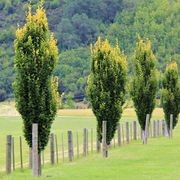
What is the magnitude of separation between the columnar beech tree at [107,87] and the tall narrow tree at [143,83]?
1020 centimetres

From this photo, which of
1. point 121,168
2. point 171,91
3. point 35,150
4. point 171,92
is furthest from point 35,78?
point 171,91

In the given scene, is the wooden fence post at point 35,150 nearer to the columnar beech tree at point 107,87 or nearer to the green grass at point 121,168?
the green grass at point 121,168

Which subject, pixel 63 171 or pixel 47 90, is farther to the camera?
pixel 63 171

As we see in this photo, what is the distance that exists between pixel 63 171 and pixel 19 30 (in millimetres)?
5433

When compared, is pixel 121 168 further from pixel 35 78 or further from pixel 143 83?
pixel 143 83

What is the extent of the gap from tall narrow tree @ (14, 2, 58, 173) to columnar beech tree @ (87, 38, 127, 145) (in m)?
9.27

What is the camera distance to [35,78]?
2467cm

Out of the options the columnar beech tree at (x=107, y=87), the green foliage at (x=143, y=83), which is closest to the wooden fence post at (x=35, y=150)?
the columnar beech tree at (x=107, y=87)

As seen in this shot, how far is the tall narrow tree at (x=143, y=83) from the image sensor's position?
147ft

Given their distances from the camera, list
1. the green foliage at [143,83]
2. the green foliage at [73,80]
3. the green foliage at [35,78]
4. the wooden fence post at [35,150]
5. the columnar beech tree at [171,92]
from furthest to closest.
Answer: the green foliage at [73,80]
the columnar beech tree at [171,92]
the green foliage at [143,83]
the green foliage at [35,78]
the wooden fence post at [35,150]

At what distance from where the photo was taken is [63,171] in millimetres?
26750

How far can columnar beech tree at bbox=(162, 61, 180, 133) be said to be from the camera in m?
53.1

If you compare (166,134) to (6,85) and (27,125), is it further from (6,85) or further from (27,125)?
(6,85)

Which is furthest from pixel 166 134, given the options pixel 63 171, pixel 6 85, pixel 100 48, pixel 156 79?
pixel 6 85
